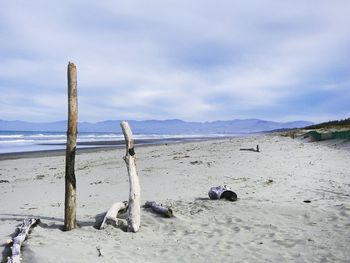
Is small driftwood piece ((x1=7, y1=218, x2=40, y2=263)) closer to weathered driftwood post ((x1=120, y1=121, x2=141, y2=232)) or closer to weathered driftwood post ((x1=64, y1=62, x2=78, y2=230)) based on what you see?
weathered driftwood post ((x1=64, y1=62, x2=78, y2=230))

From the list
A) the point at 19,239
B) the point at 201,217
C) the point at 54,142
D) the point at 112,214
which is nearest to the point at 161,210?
the point at 201,217

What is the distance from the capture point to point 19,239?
7.07 meters

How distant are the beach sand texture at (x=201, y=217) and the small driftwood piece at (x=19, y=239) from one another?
15 centimetres

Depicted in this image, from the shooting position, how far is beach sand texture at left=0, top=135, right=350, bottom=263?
7.36 meters

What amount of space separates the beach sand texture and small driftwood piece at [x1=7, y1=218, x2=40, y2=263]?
0.15 meters

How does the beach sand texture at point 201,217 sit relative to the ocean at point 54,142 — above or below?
below

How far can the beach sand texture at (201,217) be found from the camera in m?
7.36

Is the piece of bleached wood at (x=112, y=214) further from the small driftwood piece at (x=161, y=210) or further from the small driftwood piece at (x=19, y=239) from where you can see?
the small driftwood piece at (x=19, y=239)

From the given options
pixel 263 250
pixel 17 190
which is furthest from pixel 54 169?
pixel 263 250

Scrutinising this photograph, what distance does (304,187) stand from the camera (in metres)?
13.0

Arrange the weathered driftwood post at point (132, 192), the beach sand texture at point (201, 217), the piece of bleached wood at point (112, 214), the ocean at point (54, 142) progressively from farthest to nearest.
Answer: the ocean at point (54, 142) → the piece of bleached wood at point (112, 214) → the weathered driftwood post at point (132, 192) → the beach sand texture at point (201, 217)

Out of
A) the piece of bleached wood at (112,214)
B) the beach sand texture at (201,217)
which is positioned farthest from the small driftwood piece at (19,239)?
the piece of bleached wood at (112,214)

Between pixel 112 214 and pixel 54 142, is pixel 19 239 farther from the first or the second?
pixel 54 142

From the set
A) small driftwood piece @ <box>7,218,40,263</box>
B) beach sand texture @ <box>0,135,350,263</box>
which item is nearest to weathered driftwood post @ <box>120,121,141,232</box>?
beach sand texture @ <box>0,135,350,263</box>
